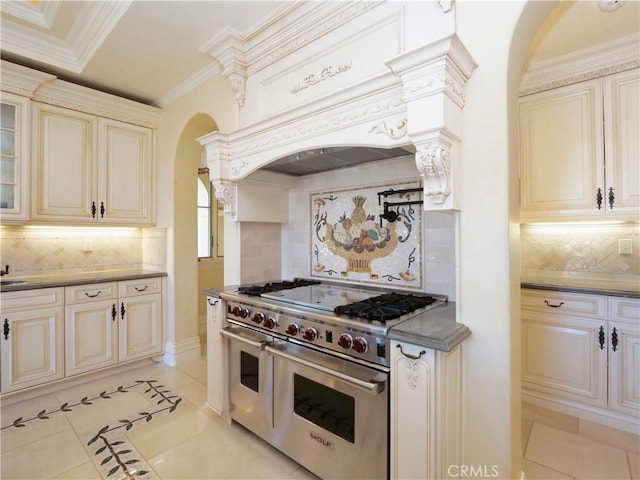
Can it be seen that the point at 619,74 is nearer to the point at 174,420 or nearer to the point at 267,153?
the point at 267,153

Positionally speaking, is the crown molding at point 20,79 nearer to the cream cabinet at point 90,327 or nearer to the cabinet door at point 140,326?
the cream cabinet at point 90,327

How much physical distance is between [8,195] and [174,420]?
225 cm

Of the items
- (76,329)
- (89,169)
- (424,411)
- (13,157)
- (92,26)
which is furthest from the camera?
(89,169)

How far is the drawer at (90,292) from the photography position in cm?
273

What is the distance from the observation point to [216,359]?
7.50 feet

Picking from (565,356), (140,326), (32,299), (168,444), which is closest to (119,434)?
(168,444)

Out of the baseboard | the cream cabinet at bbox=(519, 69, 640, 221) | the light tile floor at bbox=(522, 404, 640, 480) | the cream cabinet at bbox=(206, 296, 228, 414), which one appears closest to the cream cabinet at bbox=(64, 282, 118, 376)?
the baseboard

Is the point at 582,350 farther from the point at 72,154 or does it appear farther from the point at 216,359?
the point at 72,154

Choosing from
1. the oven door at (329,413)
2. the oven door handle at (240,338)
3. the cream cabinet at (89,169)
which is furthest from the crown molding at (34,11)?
the oven door at (329,413)

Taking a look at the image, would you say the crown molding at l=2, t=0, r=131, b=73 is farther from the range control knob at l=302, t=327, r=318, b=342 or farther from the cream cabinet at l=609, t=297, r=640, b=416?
the cream cabinet at l=609, t=297, r=640, b=416

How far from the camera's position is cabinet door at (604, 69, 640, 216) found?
2230 millimetres

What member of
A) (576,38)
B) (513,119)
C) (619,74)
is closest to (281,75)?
(513,119)

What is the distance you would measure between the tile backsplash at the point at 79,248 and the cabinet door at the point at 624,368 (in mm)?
3868

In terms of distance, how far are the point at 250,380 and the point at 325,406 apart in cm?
64
